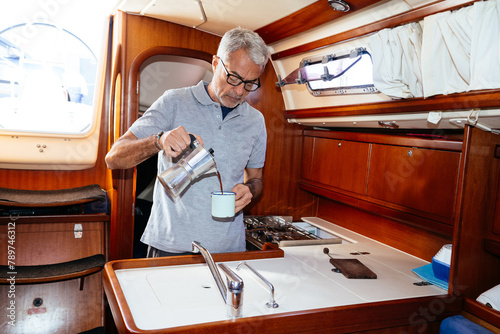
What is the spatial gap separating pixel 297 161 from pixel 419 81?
163 centimetres

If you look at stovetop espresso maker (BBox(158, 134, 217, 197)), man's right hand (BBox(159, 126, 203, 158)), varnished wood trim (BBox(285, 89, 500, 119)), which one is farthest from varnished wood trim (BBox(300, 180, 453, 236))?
man's right hand (BBox(159, 126, 203, 158))

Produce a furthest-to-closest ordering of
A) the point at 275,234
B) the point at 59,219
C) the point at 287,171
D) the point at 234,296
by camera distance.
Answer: the point at 287,171 → the point at 59,219 → the point at 275,234 → the point at 234,296

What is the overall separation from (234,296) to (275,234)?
1.36m

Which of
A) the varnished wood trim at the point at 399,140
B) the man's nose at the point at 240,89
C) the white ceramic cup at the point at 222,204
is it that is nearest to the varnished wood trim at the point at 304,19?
the man's nose at the point at 240,89

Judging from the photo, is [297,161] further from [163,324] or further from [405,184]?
[163,324]

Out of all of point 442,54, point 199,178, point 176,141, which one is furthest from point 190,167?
point 442,54

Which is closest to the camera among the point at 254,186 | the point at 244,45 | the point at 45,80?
the point at 244,45

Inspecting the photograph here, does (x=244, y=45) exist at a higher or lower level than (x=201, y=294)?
higher

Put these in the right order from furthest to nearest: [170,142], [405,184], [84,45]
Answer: [84,45] → [405,184] → [170,142]

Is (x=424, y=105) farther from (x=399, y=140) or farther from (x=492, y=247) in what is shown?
(x=492, y=247)

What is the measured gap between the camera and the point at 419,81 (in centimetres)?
186

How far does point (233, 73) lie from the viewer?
1774 millimetres

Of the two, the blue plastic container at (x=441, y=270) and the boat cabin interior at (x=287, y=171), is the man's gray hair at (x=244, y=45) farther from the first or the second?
the blue plastic container at (x=441, y=270)

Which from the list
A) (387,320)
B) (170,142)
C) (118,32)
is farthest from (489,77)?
(118,32)
